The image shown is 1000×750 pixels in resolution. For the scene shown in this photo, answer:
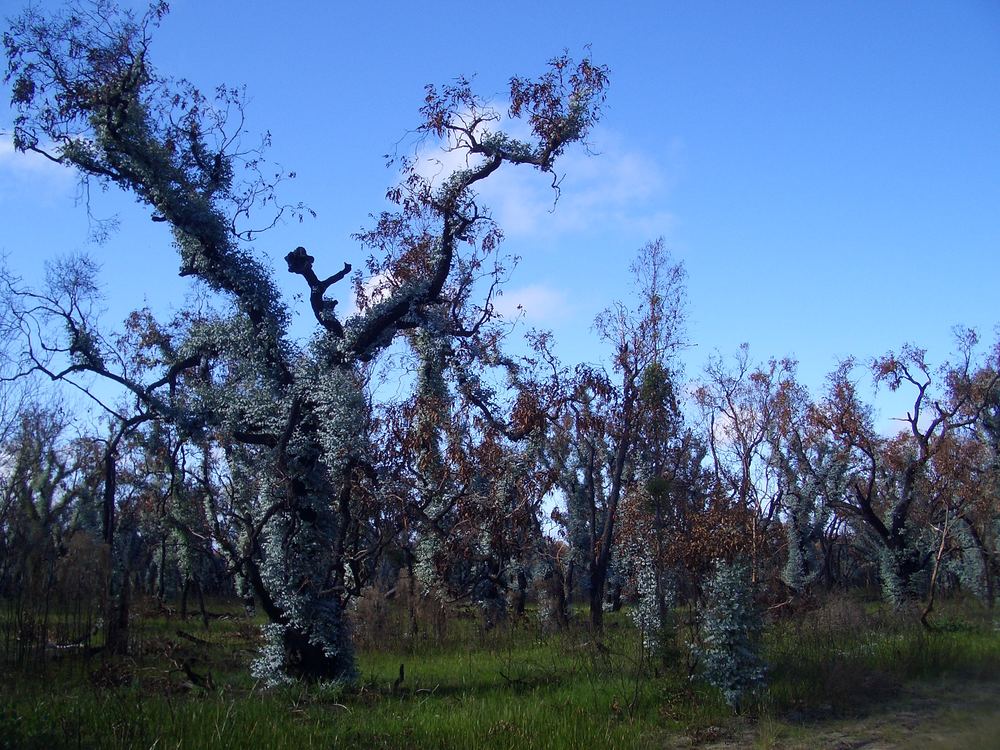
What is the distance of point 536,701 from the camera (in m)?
11.4

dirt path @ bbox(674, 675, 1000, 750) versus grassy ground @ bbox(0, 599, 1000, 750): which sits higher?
grassy ground @ bbox(0, 599, 1000, 750)

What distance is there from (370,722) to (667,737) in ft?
11.8

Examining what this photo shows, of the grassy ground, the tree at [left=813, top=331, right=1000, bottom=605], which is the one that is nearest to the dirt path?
the grassy ground

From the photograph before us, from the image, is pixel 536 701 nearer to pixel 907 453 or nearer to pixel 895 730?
pixel 895 730

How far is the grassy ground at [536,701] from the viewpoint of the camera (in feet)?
28.7

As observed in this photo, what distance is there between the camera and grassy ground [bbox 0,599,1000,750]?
8758mm

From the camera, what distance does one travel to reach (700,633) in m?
12.7

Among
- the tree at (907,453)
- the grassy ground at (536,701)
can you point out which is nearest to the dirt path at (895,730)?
the grassy ground at (536,701)

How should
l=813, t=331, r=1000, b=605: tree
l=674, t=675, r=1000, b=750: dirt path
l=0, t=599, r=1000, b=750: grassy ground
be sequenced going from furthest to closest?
l=813, t=331, r=1000, b=605: tree < l=674, t=675, r=1000, b=750: dirt path < l=0, t=599, r=1000, b=750: grassy ground

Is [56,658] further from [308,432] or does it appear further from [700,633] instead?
[700,633]

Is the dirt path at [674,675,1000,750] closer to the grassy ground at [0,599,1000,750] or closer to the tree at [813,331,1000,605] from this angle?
the grassy ground at [0,599,1000,750]

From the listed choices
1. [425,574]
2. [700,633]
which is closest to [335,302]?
[700,633]

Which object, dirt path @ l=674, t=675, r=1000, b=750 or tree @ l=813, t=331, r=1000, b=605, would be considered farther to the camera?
tree @ l=813, t=331, r=1000, b=605

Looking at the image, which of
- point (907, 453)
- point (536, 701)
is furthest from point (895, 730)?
point (907, 453)
